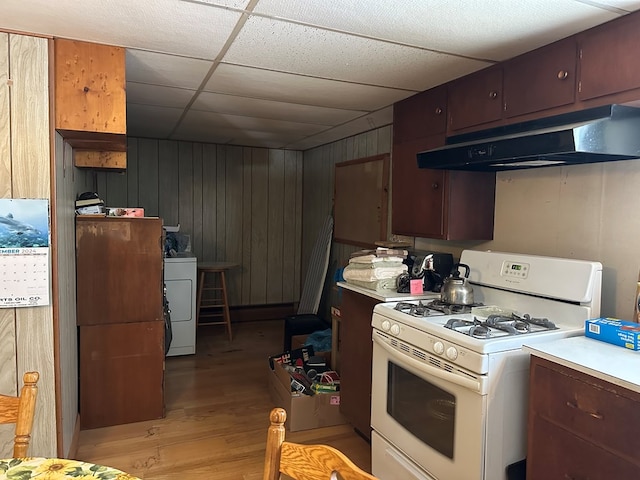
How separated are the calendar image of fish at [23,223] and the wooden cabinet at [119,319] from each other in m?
0.86

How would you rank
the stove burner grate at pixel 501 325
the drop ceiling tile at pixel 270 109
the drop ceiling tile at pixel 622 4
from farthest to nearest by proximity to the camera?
the drop ceiling tile at pixel 270 109 < the stove burner grate at pixel 501 325 < the drop ceiling tile at pixel 622 4

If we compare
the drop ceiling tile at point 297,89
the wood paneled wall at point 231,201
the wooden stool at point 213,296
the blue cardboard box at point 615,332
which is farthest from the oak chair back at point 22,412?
the wood paneled wall at point 231,201

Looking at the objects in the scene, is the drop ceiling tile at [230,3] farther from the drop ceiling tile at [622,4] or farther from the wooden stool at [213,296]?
the wooden stool at [213,296]

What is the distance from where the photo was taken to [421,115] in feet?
8.85

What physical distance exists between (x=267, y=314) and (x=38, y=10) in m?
4.33

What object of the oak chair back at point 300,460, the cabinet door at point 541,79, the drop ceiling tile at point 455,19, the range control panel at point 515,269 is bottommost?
the oak chair back at point 300,460

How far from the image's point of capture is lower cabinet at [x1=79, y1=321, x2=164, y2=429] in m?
2.83

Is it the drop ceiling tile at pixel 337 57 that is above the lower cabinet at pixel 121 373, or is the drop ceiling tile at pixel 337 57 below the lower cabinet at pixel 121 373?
above

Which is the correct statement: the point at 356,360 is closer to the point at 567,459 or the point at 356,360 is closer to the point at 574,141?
the point at 567,459

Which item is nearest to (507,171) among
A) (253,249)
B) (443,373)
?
(443,373)

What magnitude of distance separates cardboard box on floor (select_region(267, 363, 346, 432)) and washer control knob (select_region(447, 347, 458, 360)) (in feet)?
4.43

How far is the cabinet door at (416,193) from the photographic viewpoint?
254 centimetres

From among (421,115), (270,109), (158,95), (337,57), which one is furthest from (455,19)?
(158,95)

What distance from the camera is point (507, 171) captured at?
241 cm
